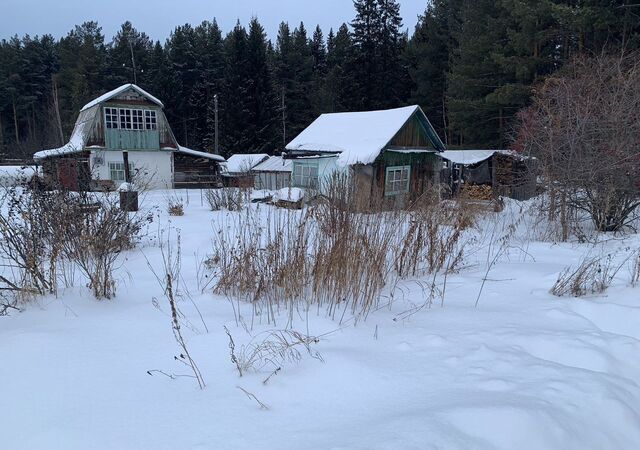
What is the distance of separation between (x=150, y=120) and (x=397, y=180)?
15949 millimetres

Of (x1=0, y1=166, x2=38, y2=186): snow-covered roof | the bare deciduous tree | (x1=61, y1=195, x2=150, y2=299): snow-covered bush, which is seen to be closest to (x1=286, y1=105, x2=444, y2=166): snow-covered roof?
the bare deciduous tree

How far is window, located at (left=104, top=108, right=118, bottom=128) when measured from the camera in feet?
79.5

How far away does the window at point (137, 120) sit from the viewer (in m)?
25.0

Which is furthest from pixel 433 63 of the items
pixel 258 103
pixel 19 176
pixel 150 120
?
pixel 19 176

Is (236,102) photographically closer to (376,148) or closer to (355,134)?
(355,134)

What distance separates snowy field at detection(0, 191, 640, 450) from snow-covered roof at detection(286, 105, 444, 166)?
12361 mm

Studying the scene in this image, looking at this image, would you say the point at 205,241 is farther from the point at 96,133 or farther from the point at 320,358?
the point at 96,133

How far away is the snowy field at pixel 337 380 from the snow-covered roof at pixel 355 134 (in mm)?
12361

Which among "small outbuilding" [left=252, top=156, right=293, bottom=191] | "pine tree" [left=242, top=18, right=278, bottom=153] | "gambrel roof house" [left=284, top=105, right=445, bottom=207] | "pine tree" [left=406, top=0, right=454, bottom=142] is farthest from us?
"pine tree" [left=242, top=18, right=278, bottom=153]

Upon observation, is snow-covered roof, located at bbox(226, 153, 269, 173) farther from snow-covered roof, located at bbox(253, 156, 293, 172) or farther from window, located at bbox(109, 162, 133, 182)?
window, located at bbox(109, 162, 133, 182)

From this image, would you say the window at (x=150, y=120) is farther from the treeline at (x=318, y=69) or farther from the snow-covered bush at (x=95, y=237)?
the snow-covered bush at (x=95, y=237)

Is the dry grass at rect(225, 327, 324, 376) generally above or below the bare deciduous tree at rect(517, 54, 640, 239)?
below

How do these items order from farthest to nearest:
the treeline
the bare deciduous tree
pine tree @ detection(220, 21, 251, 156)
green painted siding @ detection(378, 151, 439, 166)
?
pine tree @ detection(220, 21, 251, 156) → the treeline → green painted siding @ detection(378, 151, 439, 166) → the bare deciduous tree

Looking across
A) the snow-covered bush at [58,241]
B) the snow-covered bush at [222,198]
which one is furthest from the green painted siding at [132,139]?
the snow-covered bush at [58,241]
